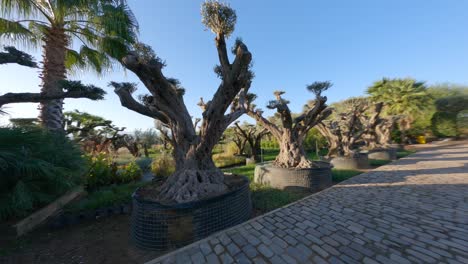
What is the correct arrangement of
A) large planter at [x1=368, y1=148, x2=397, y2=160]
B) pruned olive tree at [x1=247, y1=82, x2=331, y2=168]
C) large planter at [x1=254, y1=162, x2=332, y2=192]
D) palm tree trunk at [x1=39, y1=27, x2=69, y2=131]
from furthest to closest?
1. large planter at [x1=368, y1=148, x2=397, y2=160]
2. pruned olive tree at [x1=247, y1=82, x2=331, y2=168]
3. large planter at [x1=254, y1=162, x2=332, y2=192]
4. palm tree trunk at [x1=39, y1=27, x2=69, y2=131]

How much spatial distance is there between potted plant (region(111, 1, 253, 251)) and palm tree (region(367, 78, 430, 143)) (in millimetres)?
23868

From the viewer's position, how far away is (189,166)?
347cm

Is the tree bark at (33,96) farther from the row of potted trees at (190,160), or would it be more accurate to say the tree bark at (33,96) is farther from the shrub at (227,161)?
the shrub at (227,161)

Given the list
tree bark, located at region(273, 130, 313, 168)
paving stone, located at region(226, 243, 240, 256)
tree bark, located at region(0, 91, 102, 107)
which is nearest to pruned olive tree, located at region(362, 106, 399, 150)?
tree bark, located at region(273, 130, 313, 168)

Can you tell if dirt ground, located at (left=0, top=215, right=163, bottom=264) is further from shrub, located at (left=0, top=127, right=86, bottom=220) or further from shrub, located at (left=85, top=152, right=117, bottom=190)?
shrub, located at (left=85, top=152, right=117, bottom=190)

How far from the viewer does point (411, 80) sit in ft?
66.8

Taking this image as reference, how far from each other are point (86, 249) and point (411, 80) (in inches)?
1176

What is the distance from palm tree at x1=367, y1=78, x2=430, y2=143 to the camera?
63.6 ft

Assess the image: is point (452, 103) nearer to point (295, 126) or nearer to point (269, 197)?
point (295, 126)

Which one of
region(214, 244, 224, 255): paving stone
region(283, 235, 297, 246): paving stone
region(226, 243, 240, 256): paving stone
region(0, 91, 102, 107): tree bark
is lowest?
region(283, 235, 297, 246): paving stone

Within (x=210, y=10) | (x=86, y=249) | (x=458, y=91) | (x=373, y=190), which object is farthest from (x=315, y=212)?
(x=458, y=91)

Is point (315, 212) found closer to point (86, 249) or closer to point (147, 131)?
point (86, 249)

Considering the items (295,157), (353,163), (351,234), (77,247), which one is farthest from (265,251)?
(353,163)

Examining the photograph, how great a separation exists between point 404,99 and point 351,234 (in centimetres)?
2492
